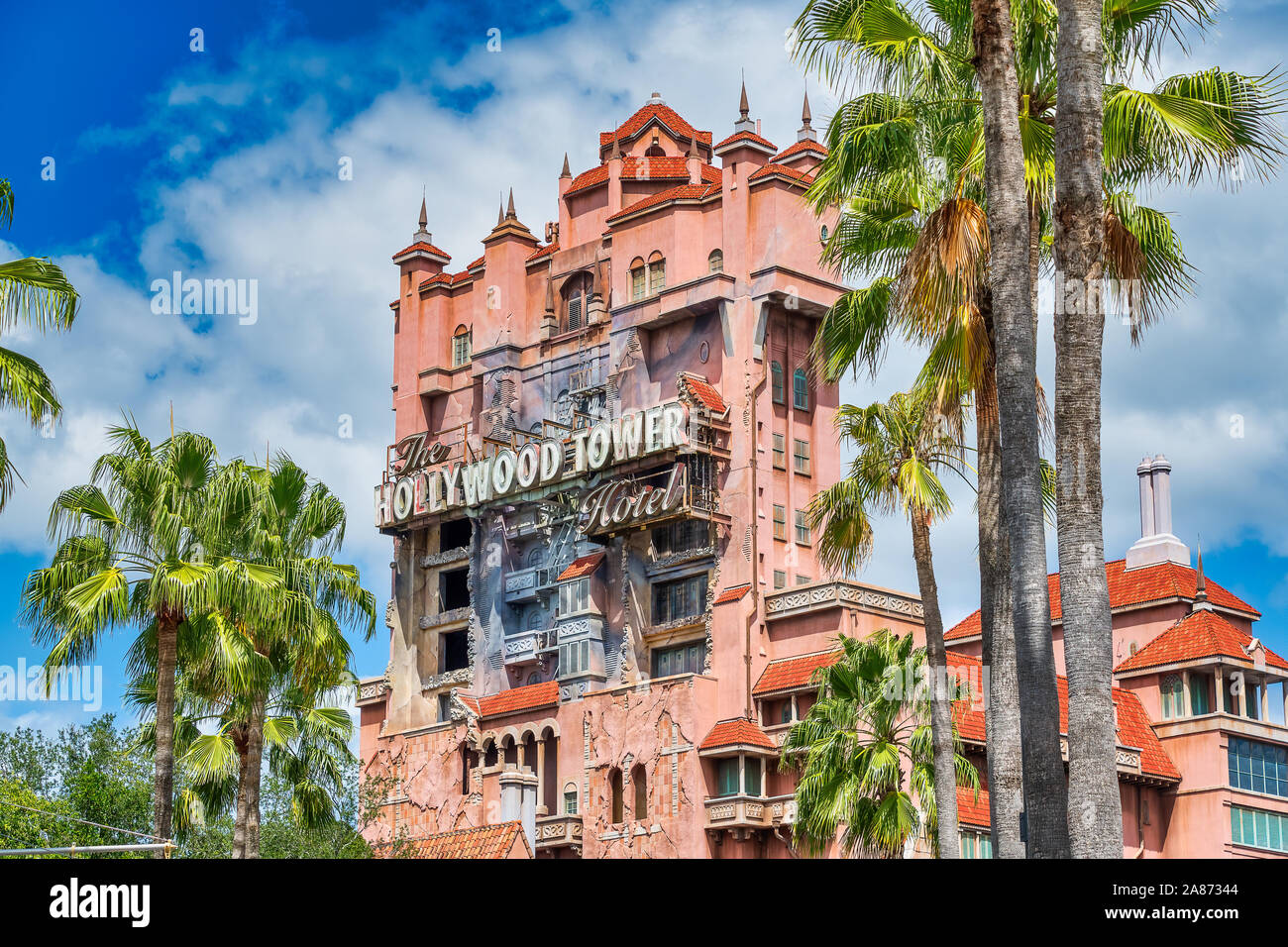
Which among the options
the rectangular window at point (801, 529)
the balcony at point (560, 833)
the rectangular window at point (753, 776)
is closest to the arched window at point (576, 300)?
the rectangular window at point (801, 529)

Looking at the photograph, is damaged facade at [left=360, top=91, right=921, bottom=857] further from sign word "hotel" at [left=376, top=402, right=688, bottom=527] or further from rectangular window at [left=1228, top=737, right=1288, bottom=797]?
rectangular window at [left=1228, top=737, right=1288, bottom=797]

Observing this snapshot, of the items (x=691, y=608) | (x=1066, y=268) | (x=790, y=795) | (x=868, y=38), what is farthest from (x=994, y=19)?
(x=691, y=608)

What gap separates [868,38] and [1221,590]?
50.9 metres

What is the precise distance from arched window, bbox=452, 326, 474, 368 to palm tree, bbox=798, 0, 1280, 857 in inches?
2334

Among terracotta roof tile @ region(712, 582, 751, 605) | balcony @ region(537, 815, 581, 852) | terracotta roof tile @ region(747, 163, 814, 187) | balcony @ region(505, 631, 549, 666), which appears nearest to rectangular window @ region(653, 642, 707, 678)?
terracotta roof tile @ region(712, 582, 751, 605)

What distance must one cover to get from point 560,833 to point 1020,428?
53.3m

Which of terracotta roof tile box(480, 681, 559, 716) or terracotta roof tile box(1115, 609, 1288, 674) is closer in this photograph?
terracotta roof tile box(1115, 609, 1288, 674)

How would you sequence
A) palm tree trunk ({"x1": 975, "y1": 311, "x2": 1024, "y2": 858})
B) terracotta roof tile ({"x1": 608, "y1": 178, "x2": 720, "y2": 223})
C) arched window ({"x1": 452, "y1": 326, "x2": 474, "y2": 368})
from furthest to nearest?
arched window ({"x1": 452, "y1": 326, "x2": 474, "y2": 368}) → terracotta roof tile ({"x1": 608, "y1": 178, "x2": 720, "y2": 223}) → palm tree trunk ({"x1": 975, "y1": 311, "x2": 1024, "y2": 858})

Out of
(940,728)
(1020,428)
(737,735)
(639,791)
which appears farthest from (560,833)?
(1020,428)

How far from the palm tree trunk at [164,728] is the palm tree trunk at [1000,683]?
15.6 metres

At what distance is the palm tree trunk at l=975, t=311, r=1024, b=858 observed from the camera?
Result: 21.7 metres

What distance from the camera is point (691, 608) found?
7125 centimetres

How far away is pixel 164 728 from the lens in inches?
1292
